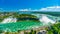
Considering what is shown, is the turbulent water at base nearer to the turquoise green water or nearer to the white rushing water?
the turquoise green water

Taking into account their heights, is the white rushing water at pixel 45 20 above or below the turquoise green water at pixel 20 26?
above

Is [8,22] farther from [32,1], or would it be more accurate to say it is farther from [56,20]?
[56,20]

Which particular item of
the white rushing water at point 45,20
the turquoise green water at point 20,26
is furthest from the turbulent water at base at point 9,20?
the white rushing water at point 45,20

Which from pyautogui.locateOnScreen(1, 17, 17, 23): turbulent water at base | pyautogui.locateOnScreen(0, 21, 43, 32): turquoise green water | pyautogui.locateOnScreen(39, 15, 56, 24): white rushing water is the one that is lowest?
pyautogui.locateOnScreen(0, 21, 43, 32): turquoise green water

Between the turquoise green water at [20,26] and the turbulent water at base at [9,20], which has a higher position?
the turbulent water at base at [9,20]

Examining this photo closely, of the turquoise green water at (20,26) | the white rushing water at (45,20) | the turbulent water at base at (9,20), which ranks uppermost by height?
the turbulent water at base at (9,20)

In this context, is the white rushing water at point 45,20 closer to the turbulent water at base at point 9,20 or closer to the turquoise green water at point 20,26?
the turquoise green water at point 20,26

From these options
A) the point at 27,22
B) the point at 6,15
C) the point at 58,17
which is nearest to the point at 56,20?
the point at 58,17

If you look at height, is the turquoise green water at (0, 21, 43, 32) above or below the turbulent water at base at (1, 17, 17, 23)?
below

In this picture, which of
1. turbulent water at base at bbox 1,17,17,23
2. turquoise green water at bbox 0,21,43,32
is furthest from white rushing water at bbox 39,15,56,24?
turbulent water at base at bbox 1,17,17,23

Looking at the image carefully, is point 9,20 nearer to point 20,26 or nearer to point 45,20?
point 20,26

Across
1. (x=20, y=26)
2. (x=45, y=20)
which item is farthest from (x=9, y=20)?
(x=45, y=20)
